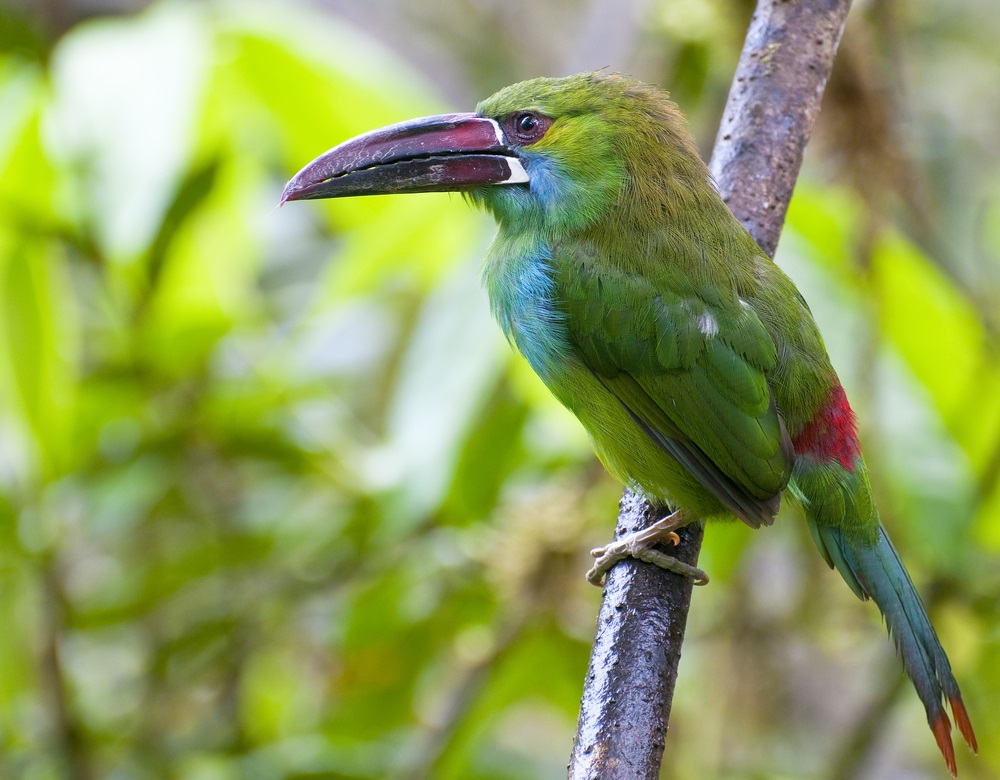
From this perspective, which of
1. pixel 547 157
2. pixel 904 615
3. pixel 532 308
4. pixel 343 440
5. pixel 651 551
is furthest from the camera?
pixel 343 440

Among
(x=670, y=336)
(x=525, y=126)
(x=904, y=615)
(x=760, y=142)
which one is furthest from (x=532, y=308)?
(x=904, y=615)

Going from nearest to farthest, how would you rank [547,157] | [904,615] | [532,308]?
[904,615], [532,308], [547,157]

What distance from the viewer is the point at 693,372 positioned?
199 cm

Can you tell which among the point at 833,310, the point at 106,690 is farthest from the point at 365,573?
the point at 833,310

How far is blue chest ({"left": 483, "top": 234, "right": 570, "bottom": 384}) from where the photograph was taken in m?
2.03

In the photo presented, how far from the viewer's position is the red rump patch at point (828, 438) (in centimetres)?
200

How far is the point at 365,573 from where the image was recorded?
296 centimetres

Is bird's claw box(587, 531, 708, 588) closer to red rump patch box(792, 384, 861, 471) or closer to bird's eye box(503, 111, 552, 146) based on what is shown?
red rump patch box(792, 384, 861, 471)

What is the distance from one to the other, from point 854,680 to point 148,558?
10.5 ft

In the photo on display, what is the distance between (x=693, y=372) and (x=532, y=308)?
30cm

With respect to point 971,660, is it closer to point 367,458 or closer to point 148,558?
point 367,458

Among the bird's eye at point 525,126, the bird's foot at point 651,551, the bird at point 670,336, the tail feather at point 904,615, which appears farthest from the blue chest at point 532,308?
the tail feather at point 904,615

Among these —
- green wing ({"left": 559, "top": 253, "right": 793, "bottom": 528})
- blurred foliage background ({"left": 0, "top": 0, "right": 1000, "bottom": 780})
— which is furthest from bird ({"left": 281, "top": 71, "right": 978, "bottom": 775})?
blurred foliage background ({"left": 0, "top": 0, "right": 1000, "bottom": 780})

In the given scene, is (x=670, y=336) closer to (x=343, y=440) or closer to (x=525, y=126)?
(x=525, y=126)
